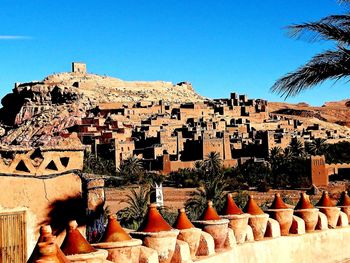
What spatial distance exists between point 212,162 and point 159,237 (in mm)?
40997

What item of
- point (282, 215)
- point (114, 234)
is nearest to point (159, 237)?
point (114, 234)

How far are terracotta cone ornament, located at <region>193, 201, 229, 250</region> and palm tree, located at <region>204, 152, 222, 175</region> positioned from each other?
3813cm

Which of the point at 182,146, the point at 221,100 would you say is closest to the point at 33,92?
the point at 221,100

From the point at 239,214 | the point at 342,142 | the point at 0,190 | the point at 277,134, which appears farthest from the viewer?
the point at 342,142

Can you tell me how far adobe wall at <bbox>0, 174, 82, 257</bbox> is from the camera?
6.39m

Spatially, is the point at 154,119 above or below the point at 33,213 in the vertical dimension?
above

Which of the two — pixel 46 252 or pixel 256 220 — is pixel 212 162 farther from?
pixel 46 252

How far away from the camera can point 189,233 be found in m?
4.47

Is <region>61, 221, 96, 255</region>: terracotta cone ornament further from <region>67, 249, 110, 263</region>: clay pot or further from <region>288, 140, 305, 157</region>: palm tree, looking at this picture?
<region>288, 140, 305, 157</region>: palm tree

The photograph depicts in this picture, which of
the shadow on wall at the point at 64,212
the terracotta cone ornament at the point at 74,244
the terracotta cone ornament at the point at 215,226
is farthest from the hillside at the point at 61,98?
the terracotta cone ornament at the point at 74,244

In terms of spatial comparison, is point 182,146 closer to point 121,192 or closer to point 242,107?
point 121,192

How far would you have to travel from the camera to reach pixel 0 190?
638 cm

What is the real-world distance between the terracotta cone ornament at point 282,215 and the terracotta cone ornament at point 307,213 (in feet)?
1.01

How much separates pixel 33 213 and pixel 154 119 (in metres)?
50.8
